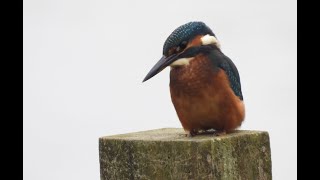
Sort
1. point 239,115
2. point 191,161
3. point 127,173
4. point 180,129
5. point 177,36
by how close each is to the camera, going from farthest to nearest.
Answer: point 180,129 → point 239,115 → point 177,36 → point 127,173 → point 191,161

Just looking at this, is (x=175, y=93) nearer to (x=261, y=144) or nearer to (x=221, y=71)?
(x=221, y=71)

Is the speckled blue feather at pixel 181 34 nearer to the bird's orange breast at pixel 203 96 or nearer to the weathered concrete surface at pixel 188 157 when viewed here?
the bird's orange breast at pixel 203 96

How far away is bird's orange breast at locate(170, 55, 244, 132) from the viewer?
12.8 ft

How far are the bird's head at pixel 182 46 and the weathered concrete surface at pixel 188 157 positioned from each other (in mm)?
629

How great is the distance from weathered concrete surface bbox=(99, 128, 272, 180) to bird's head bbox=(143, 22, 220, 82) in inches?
24.8

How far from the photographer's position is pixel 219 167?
10.5 ft

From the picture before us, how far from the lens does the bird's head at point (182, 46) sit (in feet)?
12.5

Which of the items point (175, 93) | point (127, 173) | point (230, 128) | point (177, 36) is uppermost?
point (177, 36)

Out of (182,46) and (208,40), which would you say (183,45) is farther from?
(208,40)

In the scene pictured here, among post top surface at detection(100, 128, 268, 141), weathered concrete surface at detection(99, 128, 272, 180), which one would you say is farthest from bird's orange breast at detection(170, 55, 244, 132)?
weathered concrete surface at detection(99, 128, 272, 180)

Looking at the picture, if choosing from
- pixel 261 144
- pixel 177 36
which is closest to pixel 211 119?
pixel 261 144

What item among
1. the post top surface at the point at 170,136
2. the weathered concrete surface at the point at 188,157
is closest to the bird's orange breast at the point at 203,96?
the post top surface at the point at 170,136

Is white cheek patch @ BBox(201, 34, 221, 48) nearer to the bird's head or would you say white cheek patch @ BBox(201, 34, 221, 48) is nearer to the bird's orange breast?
the bird's head

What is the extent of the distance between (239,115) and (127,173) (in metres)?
1.15
